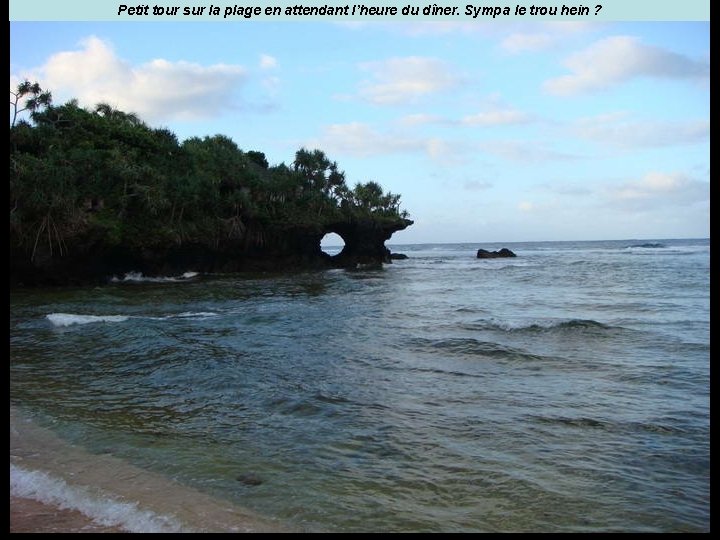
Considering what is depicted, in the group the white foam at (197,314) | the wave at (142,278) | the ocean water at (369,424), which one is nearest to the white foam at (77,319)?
the ocean water at (369,424)

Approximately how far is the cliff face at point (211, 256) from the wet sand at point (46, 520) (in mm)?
29215

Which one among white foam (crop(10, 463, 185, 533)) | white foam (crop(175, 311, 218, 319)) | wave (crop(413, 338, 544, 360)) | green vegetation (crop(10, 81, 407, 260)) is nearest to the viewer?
white foam (crop(10, 463, 185, 533))

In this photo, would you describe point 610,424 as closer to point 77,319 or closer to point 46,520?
point 46,520

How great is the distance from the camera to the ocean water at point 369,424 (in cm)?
537

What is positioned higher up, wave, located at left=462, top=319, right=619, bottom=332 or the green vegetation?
the green vegetation

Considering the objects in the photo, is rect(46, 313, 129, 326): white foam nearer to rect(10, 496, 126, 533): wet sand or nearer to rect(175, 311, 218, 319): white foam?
rect(175, 311, 218, 319): white foam

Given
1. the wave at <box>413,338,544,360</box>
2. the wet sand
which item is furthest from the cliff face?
the wet sand

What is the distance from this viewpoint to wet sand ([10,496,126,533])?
15.3 feet

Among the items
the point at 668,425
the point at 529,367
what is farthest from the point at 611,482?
the point at 529,367

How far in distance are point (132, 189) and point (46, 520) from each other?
35341mm

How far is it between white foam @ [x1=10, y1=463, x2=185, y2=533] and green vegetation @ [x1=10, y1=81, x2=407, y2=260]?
27950mm

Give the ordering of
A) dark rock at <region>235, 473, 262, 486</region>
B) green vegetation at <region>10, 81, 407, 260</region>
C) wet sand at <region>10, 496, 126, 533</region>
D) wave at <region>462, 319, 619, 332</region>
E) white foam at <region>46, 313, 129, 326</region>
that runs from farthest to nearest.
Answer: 1. green vegetation at <region>10, 81, 407, 260</region>
2. white foam at <region>46, 313, 129, 326</region>
3. wave at <region>462, 319, 619, 332</region>
4. dark rock at <region>235, 473, 262, 486</region>
5. wet sand at <region>10, 496, 126, 533</region>

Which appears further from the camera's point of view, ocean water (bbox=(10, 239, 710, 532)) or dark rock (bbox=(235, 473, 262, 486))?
dark rock (bbox=(235, 473, 262, 486))

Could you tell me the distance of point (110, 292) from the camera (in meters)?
29.3
